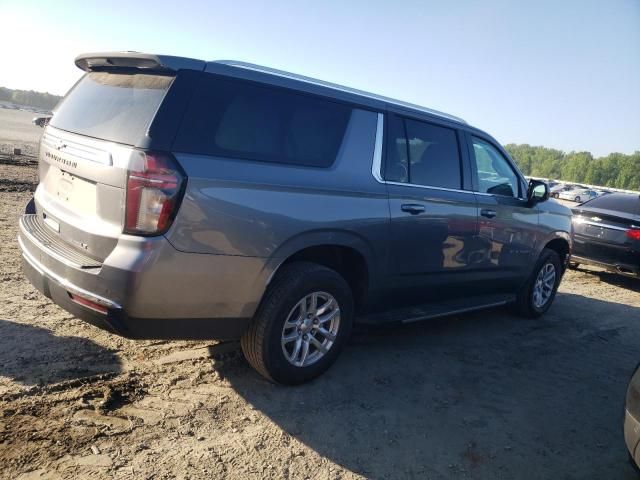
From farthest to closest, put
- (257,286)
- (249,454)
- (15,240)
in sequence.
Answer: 1. (15,240)
2. (257,286)
3. (249,454)

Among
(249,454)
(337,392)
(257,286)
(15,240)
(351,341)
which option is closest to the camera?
(249,454)

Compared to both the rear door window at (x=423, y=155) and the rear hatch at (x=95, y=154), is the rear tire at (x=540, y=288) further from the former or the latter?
the rear hatch at (x=95, y=154)

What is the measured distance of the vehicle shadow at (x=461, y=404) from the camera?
307 cm

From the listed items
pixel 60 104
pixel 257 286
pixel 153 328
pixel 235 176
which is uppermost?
pixel 60 104

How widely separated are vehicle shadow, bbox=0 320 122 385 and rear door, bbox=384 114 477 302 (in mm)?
2265

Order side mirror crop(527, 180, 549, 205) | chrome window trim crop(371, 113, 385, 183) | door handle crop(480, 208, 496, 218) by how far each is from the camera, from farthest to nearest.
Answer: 1. side mirror crop(527, 180, 549, 205)
2. door handle crop(480, 208, 496, 218)
3. chrome window trim crop(371, 113, 385, 183)

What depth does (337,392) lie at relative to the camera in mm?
3680

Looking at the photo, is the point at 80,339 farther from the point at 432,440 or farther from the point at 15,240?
the point at 15,240

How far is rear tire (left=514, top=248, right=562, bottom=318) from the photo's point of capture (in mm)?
5941

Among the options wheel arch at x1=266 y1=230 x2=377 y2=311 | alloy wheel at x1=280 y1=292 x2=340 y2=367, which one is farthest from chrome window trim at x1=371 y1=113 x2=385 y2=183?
alloy wheel at x1=280 y1=292 x2=340 y2=367

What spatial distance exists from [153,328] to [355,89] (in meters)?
2.35

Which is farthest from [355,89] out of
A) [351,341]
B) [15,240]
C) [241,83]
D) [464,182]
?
[15,240]

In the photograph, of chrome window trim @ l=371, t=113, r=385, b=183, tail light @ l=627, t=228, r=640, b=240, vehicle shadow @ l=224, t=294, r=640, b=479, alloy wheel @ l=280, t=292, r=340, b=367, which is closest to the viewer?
vehicle shadow @ l=224, t=294, r=640, b=479

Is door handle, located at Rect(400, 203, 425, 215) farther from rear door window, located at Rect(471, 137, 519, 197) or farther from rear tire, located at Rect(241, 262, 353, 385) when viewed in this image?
rear door window, located at Rect(471, 137, 519, 197)
